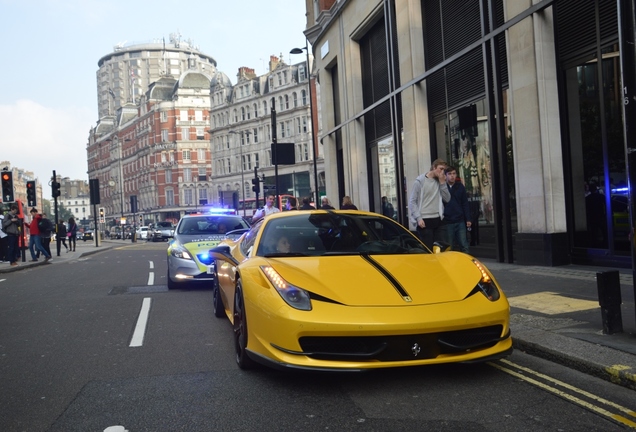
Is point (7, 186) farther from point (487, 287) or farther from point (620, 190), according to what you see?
point (487, 287)

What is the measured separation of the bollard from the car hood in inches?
48.3

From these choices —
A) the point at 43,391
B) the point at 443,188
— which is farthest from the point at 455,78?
the point at 43,391

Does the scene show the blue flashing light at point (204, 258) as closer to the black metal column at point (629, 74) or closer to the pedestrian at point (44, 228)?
the black metal column at point (629, 74)

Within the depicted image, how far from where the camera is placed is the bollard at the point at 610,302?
17.4 feet

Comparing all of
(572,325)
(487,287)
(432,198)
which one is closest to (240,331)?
(487,287)

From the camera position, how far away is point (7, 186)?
72.3ft

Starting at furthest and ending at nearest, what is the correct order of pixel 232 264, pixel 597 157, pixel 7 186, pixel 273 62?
pixel 273 62
pixel 7 186
pixel 597 157
pixel 232 264

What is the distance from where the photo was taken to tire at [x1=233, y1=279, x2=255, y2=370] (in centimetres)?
497

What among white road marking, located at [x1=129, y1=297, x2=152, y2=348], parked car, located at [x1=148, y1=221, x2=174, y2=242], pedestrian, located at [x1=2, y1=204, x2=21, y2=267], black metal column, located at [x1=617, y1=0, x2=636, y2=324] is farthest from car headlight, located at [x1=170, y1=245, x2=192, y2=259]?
parked car, located at [x1=148, y1=221, x2=174, y2=242]

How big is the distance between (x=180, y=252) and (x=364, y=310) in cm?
723

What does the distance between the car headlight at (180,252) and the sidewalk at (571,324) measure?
536 cm

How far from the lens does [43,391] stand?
185 inches

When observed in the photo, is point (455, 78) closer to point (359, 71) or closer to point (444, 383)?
point (359, 71)

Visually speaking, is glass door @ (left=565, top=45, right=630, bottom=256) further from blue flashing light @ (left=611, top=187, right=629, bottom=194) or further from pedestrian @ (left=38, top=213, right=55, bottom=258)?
pedestrian @ (left=38, top=213, right=55, bottom=258)
